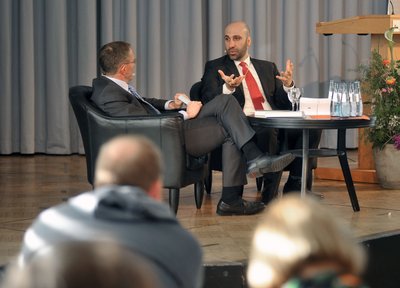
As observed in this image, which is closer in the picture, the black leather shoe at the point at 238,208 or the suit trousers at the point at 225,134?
the suit trousers at the point at 225,134

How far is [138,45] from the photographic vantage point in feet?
29.4

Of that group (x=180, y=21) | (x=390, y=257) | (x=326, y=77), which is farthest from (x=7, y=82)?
(x=390, y=257)

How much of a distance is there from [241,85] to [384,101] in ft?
3.44

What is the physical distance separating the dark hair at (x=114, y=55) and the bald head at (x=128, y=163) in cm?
355

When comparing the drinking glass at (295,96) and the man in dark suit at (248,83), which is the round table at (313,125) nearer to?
the drinking glass at (295,96)

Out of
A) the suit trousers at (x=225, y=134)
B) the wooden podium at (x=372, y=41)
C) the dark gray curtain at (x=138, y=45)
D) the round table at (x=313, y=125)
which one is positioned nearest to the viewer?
the round table at (x=313, y=125)

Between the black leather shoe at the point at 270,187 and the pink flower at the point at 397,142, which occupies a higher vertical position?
the pink flower at the point at 397,142

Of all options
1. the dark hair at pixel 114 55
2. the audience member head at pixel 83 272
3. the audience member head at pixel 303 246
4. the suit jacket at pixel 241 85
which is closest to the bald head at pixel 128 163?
the audience member head at pixel 303 246

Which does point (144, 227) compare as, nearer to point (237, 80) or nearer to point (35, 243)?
point (35, 243)

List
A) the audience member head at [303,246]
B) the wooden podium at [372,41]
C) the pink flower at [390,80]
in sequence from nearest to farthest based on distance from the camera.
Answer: the audience member head at [303,246] < the pink flower at [390,80] < the wooden podium at [372,41]

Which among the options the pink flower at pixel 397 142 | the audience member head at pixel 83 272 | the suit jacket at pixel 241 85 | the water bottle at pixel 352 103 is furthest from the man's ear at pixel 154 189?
the pink flower at pixel 397 142

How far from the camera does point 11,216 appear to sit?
18.0 feet

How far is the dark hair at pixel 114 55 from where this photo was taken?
5500 mm

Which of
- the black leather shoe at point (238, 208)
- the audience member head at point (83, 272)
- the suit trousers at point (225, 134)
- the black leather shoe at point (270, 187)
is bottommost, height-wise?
the black leather shoe at point (238, 208)
